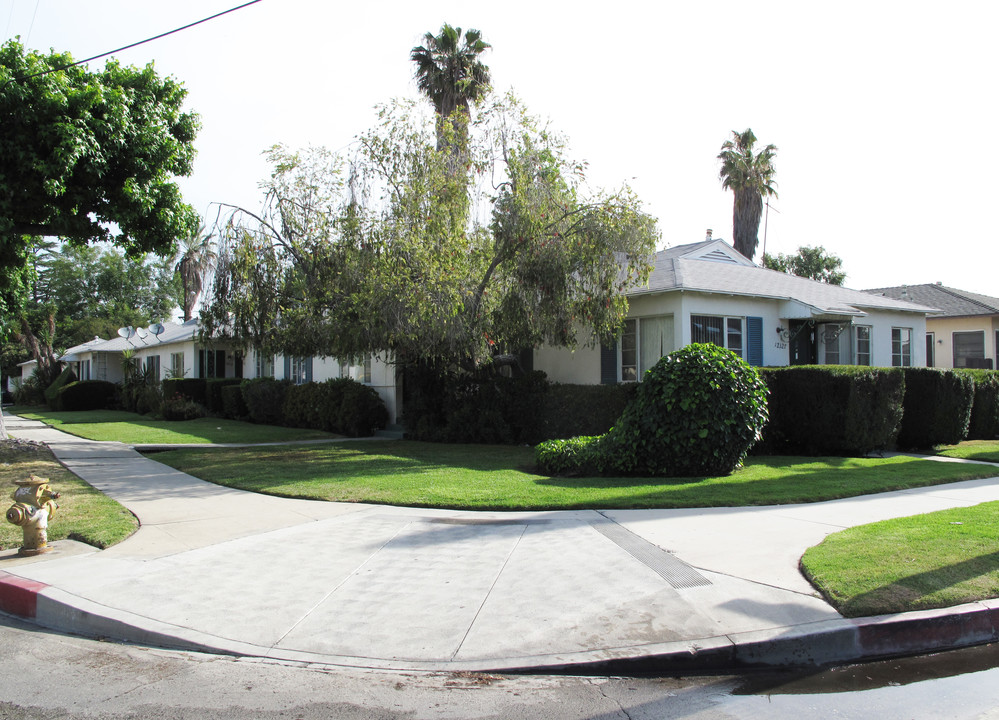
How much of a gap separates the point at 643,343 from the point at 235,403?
16.3m

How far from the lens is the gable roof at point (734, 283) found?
51.5 feet

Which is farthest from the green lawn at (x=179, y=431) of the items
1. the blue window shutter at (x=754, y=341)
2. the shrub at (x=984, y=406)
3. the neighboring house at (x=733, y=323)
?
the shrub at (x=984, y=406)

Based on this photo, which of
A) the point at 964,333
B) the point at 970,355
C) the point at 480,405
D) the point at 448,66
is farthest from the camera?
the point at 964,333

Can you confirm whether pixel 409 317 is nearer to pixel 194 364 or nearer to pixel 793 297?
pixel 793 297

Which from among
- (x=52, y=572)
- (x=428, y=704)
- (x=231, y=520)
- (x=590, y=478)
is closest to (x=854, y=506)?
(x=590, y=478)

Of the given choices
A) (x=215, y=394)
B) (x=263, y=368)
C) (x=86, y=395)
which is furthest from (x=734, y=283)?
(x=86, y=395)

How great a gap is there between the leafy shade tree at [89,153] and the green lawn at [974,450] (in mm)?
14879

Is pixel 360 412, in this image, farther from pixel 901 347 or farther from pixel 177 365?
pixel 177 365

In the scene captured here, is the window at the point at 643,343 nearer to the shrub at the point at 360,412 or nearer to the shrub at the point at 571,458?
the shrub at the point at 571,458

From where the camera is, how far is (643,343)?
1611cm

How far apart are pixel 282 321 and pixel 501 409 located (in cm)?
518

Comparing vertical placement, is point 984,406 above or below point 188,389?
below

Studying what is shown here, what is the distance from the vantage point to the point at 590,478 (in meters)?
10.9

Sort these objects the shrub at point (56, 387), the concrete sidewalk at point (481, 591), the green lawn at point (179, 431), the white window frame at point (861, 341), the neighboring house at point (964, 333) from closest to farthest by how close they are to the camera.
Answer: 1. the concrete sidewalk at point (481, 591)
2. the green lawn at point (179, 431)
3. the white window frame at point (861, 341)
4. the neighboring house at point (964, 333)
5. the shrub at point (56, 387)
